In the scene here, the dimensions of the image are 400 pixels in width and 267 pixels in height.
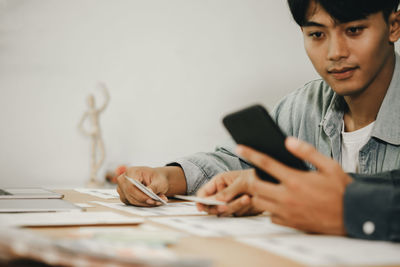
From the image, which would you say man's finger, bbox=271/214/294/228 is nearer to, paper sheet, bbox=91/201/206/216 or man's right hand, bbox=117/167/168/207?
paper sheet, bbox=91/201/206/216

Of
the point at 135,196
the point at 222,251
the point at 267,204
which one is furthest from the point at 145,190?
the point at 222,251

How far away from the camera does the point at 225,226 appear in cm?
85

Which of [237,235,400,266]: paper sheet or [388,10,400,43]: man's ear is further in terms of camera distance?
[388,10,400,43]: man's ear

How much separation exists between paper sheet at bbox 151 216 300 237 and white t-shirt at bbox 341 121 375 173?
1.45 feet

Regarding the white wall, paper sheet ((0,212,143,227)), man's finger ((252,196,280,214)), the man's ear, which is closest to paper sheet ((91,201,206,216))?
paper sheet ((0,212,143,227))

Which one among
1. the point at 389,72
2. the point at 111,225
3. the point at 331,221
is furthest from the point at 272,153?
the point at 389,72

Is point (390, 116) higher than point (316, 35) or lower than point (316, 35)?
lower

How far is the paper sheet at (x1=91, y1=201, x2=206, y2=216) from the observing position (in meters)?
1.02

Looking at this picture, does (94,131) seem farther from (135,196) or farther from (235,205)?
(235,205)

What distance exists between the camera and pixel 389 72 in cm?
129

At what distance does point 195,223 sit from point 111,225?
0.55 ft

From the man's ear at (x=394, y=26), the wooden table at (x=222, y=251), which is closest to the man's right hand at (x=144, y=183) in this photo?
the wooden table at (x=222, y=251)

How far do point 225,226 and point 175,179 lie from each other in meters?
0.51

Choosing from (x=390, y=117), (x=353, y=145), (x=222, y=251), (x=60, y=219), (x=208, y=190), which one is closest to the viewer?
(x=222, y=251)
